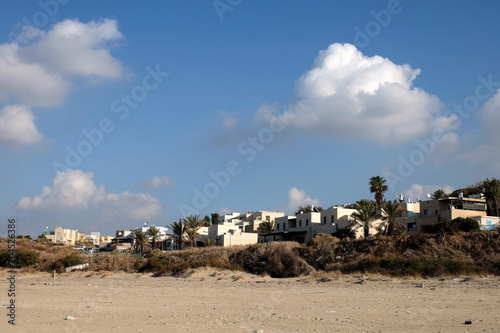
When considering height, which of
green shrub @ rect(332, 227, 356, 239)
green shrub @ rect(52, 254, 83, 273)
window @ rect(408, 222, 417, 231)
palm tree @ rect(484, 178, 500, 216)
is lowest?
green shrub @ rect(52, 254, 83, 273)

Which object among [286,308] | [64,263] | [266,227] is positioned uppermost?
[266,227]

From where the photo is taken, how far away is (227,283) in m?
28.9

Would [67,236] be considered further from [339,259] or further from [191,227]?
[339,259]

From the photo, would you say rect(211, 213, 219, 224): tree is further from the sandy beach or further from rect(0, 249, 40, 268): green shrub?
the sandy beach

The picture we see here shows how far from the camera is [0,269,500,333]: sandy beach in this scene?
498 inches

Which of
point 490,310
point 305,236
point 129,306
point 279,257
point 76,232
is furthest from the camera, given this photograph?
point 76,232

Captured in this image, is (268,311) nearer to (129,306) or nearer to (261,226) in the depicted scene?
(129,306)

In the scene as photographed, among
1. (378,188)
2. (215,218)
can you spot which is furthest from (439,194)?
(215,218)

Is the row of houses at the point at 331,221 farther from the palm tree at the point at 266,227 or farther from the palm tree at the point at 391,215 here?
the palm tree at the point at 391,215

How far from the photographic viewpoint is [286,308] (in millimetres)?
16359

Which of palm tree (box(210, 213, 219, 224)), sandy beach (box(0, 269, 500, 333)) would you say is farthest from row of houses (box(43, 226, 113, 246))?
sandy beach (box(0, 269, 500, 333))

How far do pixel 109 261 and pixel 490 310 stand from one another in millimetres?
34375

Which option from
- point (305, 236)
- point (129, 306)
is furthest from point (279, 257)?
point (305, 236)

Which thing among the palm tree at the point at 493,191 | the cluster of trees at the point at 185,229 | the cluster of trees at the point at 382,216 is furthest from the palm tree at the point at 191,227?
the palm tree at the point at 493,191
